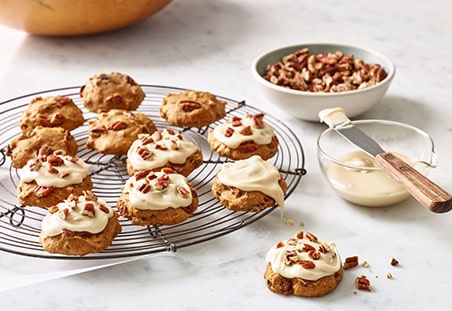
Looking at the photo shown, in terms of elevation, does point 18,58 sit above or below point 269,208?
below

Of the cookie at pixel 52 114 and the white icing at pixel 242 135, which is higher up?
the white icing at pixel 242 135

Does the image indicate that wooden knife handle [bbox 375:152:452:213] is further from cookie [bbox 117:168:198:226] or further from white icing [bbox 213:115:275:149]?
cookie [bbox 117:168:198:226]

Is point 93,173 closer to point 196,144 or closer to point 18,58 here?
point 196,144

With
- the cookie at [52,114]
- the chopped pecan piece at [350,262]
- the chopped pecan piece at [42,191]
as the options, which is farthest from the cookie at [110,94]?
the chopped pecan piece at [350,262]

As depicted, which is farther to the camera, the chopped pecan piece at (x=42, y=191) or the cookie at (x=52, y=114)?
the cookie at (x=52, y=114)

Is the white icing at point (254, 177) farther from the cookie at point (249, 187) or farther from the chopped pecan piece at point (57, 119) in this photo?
the chopped pecan piece at point (57, 119)

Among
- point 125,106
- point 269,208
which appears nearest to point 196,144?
point 125,106
